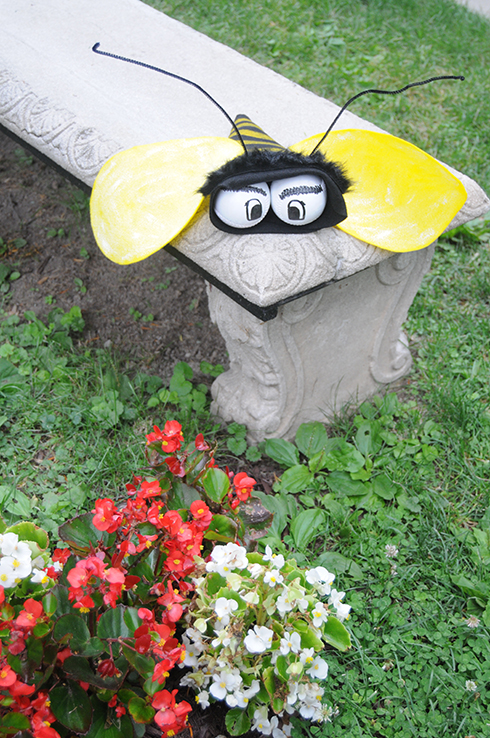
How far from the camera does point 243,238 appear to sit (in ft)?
5.49

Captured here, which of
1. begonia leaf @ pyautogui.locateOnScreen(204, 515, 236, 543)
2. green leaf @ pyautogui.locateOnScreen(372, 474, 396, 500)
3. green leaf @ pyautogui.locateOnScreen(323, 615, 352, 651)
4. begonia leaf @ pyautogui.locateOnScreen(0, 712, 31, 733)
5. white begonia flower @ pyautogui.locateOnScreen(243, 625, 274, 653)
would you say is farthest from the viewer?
green leaf @ pyautogui.locateOnScreen(372, 474, 396, 500)

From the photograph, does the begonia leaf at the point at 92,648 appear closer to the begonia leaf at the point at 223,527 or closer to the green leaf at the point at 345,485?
the begonia leaf at the point at 223,527

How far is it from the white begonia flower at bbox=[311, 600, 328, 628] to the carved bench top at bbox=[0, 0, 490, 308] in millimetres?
750

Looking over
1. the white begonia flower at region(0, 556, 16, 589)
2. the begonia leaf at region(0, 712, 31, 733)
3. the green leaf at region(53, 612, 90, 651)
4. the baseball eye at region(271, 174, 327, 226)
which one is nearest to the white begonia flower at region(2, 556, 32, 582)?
the white begonia flower at region(0, 556, 16, 589)

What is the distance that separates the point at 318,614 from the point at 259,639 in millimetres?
127

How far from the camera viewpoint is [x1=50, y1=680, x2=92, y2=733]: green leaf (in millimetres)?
1124

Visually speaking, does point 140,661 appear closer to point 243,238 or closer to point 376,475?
point 243,238

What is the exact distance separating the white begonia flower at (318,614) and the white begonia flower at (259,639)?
90mm

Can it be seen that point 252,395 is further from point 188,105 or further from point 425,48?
point 425,48

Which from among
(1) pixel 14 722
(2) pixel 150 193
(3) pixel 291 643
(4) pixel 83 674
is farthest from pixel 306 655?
(2) pixel 150 193

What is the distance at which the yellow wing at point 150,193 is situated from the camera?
66.4 inches

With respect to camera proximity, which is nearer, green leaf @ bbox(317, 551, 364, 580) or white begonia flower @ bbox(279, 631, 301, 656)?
white begonia flower @ bbox(279, 631, 301, 656)

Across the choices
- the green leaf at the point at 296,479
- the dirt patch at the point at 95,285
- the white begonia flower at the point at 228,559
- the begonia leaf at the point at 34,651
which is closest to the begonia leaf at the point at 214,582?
the white begonia flower at the point at 228,559

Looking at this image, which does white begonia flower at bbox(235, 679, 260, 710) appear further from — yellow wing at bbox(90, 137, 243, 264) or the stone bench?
yellow wing at bbox(90, 137, 243, 264)
